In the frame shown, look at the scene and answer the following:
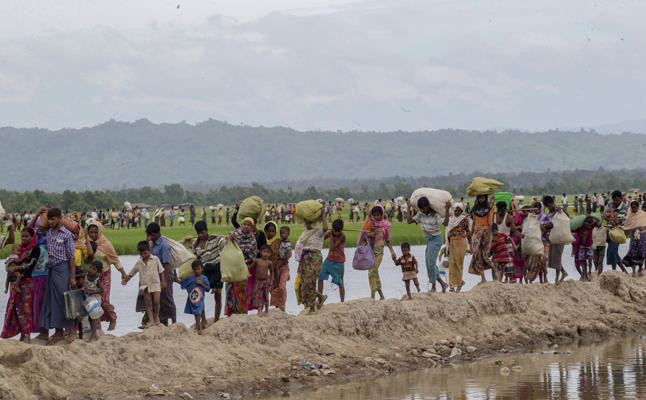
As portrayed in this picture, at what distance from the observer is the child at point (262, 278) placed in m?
11.9

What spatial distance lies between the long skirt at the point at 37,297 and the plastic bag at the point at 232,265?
6.79 feet

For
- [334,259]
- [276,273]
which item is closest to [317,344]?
[276,273]

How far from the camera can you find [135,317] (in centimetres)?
1834

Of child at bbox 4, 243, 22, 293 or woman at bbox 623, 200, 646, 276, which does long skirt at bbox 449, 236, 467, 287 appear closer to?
woman at bbox 623, 200, 646, 276

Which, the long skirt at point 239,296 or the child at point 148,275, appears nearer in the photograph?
the child at point 148,275

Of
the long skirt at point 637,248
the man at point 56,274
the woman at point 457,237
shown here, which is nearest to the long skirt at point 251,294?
the man at point 56,274

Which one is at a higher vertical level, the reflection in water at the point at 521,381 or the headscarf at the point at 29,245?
the headscarf at the point at 29,245

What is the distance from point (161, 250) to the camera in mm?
11344

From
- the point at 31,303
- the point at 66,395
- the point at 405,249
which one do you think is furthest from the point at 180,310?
the point at 66,395

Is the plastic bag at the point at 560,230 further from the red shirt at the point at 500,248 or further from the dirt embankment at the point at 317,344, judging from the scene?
the red shirt at the point at 500,248

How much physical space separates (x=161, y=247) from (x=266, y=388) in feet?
6.95

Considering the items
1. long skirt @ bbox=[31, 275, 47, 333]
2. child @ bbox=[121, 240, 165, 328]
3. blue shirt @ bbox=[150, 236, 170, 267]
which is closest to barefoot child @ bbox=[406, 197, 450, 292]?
blue shirt @ bbox=[150, 236, 170, 267]

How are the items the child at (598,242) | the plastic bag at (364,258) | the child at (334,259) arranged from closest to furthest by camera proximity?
the child at (334,259), the plastic bag at (364,258), the child at (598,242)

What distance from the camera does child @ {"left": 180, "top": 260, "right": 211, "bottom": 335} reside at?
37.1 feet
